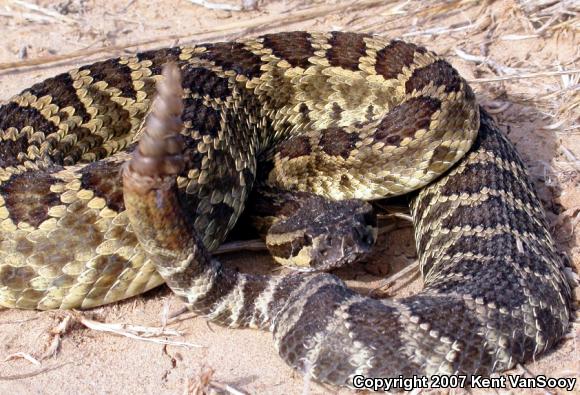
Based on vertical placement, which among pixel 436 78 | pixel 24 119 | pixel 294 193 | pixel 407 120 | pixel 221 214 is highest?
pixel 24 119

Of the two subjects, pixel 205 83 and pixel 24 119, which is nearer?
pixel 24 119

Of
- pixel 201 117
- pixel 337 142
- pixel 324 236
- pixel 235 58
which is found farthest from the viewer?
pixel 235 58

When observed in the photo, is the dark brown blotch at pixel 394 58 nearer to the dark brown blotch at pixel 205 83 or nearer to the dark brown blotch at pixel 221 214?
the dark brown blotch at pixel 205 83

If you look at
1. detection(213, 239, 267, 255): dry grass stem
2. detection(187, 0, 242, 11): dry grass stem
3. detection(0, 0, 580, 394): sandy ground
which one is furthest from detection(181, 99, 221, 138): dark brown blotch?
detection(187, 0, 242, 11): dry grass stem

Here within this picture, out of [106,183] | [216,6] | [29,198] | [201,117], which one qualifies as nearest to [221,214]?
[201,117]

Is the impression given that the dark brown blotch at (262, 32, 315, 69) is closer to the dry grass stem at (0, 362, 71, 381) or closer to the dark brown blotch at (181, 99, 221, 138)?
the dark brown blotch at (181, 99, 221, 138)

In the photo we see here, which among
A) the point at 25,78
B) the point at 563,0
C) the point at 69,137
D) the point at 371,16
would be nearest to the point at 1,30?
the point at 25,78

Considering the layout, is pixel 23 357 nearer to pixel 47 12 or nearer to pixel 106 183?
pixel 106 183
